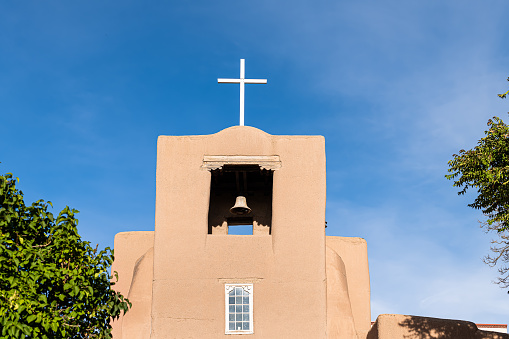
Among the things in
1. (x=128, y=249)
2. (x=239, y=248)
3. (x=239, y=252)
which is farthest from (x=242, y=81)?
(x=128, y=249)

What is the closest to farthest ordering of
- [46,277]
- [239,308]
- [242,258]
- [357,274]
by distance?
[46,277] → [239,308] → [242,258] → [357,274]

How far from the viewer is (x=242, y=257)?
20.5 m

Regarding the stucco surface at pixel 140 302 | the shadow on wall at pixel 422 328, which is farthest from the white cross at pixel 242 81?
the shadow on wall at pixel 422 328

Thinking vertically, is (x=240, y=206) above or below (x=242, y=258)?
above

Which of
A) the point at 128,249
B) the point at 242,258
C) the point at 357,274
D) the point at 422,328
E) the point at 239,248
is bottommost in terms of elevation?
the point at 422,328

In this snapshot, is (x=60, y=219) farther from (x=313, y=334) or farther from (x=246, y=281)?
(x=313, y=334)

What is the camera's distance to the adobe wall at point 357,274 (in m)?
25.3

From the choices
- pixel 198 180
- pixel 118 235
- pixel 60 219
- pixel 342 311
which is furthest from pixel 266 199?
pixel 60 219

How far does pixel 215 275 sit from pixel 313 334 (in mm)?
3448

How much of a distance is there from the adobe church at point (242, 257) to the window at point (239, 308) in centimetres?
3

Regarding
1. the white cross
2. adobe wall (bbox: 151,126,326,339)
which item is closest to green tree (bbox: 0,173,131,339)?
adobe wall (bbox: 151,126,326,339)

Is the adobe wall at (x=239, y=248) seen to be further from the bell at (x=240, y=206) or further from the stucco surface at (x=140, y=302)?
the stucco surface at (x=140, y=302)

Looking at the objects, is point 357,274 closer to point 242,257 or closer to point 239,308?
point 242,257

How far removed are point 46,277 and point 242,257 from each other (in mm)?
6612
